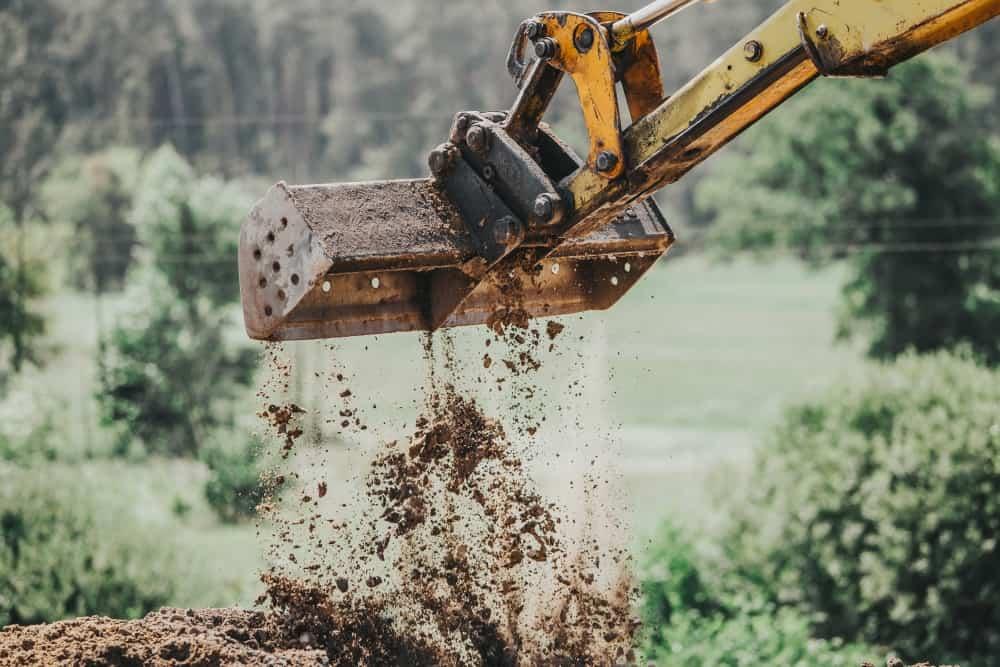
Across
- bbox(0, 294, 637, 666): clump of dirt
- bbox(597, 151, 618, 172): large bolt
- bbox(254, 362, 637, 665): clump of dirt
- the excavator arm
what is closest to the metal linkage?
the excavator arm

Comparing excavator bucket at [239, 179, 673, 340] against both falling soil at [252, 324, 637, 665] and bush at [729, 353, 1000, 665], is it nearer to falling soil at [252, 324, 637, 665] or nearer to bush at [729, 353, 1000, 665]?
falling soil at [252, 324, 637, 665]

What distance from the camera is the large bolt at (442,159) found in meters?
4.91

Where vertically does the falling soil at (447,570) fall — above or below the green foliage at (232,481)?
below

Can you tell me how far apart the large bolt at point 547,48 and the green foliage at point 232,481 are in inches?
612

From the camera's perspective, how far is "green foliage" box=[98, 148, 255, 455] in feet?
83.6

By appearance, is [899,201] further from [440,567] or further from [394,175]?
[394,175]

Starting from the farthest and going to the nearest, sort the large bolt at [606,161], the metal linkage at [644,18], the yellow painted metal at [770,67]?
the large bolt at [606,161], the metal linkage at [644,18], the yellow painted metal at [770,67]

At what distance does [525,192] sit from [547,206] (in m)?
0.15

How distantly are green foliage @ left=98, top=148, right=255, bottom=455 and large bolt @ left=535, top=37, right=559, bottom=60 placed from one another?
70.3ft

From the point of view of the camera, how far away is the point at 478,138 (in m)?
4.82

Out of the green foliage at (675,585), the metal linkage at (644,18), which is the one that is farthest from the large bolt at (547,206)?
the green foliage at (675,585)

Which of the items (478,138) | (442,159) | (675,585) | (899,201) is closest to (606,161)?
(478,138)

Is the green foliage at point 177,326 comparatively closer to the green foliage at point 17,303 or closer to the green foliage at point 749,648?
the green foliage at point 17,303

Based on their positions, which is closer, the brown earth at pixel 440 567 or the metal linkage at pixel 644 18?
the metal linkage at pixel 644 18
